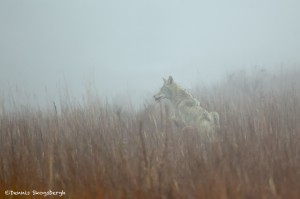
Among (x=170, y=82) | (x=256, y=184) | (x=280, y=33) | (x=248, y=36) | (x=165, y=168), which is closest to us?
(x=256, y=184)

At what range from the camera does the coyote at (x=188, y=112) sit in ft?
15.7

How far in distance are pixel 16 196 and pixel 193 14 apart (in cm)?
11611

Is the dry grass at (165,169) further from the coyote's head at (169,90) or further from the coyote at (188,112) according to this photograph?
the coyote's head at (169,90)

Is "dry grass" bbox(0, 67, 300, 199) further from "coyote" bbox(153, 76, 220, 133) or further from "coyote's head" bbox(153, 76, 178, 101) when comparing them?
"coyote's head" bbox(153, 76, 178, 101)

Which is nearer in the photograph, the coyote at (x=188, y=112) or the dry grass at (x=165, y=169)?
the dry grass at (x=165, y=169)

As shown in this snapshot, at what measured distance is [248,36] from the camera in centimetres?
6719

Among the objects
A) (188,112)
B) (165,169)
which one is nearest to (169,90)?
(188,112)

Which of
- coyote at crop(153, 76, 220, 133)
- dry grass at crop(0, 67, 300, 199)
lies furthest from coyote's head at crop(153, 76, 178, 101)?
dry grass at crop(0, 67, 300, 199)

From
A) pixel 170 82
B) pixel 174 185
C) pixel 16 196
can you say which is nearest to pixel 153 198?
pixel 174 185

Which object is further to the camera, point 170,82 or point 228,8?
point 228,8

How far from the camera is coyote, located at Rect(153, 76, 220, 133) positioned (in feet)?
15.7

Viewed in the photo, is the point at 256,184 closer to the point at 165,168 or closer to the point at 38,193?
the point at 165,168

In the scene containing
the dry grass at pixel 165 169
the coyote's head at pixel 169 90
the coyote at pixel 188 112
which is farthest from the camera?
the coyote's head at pixel 169 90

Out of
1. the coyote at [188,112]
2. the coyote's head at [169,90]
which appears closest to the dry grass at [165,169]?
the coyote at [188,112]
